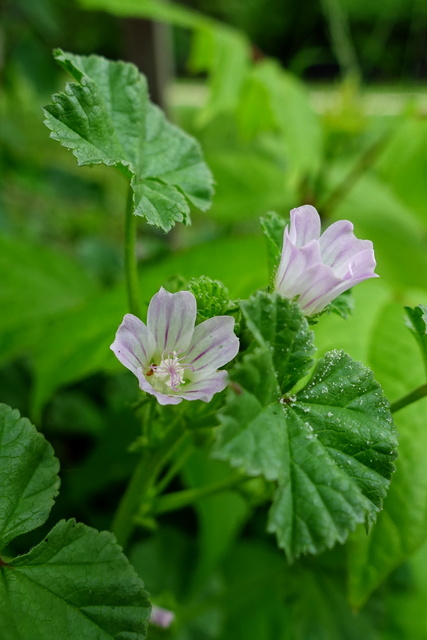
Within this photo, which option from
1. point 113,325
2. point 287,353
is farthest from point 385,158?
point 287,353

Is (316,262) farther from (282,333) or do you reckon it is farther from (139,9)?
(139,9)

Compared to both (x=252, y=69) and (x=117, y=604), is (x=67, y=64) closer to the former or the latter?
(x=117, y=604)

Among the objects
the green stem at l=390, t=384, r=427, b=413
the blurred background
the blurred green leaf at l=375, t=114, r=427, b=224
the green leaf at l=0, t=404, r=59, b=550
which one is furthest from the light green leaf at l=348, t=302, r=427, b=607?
the blurred green leaf at l=375, t=114, r=427, b=224

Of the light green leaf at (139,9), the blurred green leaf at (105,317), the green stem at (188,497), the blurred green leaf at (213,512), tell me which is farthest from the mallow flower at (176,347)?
the light green leaf at (139,9)

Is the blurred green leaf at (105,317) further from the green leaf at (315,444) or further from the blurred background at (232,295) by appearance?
the green leaf at (315,444)

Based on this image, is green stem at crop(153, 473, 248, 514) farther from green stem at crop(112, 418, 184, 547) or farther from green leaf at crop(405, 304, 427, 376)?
green leaf at crop(405, 304, 427, 376)

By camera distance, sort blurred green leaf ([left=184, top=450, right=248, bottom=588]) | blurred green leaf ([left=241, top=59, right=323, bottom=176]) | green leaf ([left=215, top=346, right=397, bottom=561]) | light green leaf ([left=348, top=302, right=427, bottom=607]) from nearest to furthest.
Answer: green leaf ([left=215, top=346, right=397, bottom=561]) → light green leaf ([left=348, top=302, right=427, bottom=607]) → blurred green leaf ([left=184, top=450, right=248, bottom=588]) → blurred green leaf ([left=241, top=59, right=323, bottom=176])
